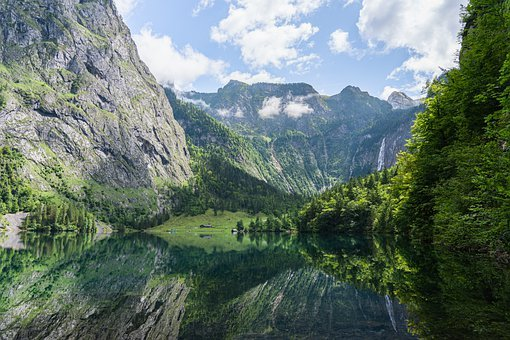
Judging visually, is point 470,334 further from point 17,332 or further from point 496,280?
point 17,332

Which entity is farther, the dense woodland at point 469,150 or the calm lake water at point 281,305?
the dense woodland at point 469,150

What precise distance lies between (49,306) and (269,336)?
50.0 feet

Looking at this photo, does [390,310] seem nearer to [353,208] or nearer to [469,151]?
[469,151]

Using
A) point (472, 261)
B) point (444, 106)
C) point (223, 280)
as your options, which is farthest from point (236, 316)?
point (444, 106)

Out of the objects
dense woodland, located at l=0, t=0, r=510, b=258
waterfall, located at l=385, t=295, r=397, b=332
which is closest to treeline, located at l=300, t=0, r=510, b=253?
dense woodland, located at l=0, t=0, r=510, b=258

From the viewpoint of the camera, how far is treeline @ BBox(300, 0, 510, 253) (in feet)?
65.7

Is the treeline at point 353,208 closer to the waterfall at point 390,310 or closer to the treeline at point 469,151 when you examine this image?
the treeline at point 469,151

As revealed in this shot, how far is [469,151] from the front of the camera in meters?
26.6

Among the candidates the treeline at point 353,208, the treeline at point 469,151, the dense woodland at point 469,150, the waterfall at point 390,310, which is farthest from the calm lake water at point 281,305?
the treeline at point 353,208

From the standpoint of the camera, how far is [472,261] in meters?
28.6

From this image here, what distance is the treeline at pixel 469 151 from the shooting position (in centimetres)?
2003

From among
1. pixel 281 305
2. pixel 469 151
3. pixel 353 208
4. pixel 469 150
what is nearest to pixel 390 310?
pixel 281 305

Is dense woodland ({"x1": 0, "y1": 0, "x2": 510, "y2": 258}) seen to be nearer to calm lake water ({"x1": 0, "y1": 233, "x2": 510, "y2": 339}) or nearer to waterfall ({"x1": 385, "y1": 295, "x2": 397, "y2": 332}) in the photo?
calm lake water ({"x1": 0, "y1": 233, "x2": 510, "y2": 339})

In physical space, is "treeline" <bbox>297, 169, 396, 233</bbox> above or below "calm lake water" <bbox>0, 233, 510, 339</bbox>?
above
